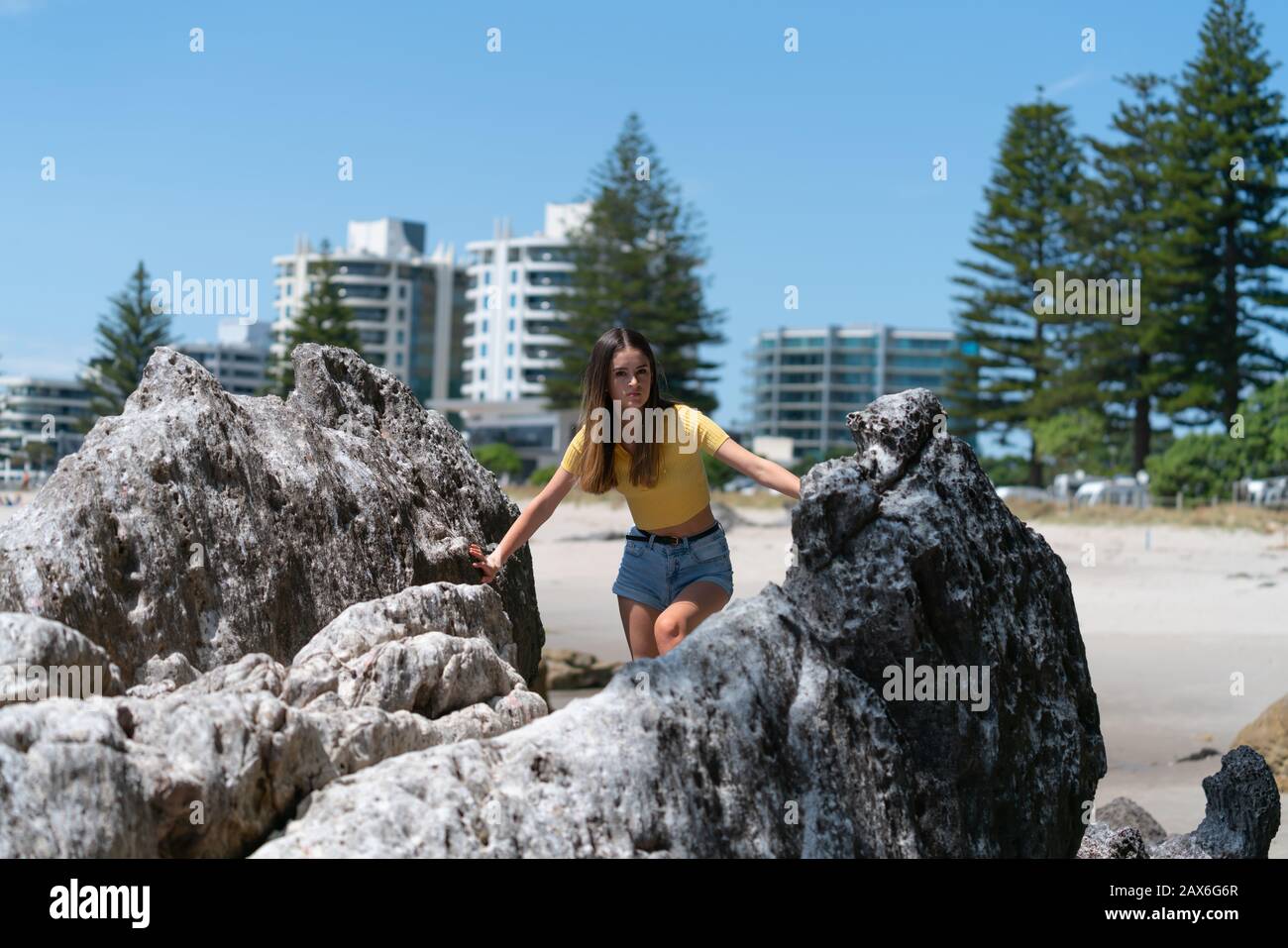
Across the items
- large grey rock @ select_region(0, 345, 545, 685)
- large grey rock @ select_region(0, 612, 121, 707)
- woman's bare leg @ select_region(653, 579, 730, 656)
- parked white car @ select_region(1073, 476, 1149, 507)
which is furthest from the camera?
parked white car @ select_region(1073, 476, 1149, 507)

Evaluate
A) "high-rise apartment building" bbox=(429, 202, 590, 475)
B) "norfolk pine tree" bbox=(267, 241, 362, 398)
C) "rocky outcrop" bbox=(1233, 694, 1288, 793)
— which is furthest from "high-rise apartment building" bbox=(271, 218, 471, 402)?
"rocky outcrop" bbox=(1233, 694, 1288, 793)

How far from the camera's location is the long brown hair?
13.4 ft

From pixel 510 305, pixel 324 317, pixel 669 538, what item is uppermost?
pixel 510 305

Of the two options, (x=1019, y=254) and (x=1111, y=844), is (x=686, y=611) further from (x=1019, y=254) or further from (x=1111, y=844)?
(x=1019, y=254)

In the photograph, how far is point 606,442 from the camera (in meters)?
4.11

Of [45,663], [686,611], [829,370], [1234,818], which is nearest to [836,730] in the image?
[686,611]

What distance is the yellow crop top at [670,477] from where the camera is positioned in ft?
13.5

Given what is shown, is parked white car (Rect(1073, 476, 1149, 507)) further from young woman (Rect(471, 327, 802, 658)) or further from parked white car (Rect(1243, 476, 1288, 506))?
young woman (Rect(471, 327, 802, 658))

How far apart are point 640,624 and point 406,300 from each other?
100558mm

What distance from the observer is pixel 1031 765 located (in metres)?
3.70

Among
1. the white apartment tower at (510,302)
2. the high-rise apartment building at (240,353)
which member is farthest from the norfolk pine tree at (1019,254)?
the high-rise apartment building at (240,353)
